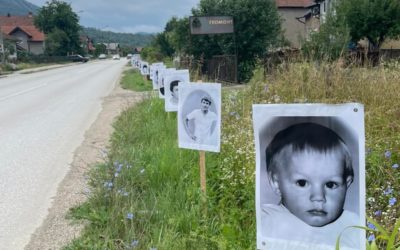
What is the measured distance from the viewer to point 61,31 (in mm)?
84500

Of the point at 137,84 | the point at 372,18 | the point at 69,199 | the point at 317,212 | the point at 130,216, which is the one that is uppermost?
the point at 372,18

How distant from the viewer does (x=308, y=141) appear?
187 centimetres

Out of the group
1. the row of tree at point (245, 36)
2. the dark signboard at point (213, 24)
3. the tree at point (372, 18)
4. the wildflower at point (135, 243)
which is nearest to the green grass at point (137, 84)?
the row of tree at point (245, 36)

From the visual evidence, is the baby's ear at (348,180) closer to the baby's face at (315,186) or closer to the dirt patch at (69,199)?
the baby's face at (315,186)

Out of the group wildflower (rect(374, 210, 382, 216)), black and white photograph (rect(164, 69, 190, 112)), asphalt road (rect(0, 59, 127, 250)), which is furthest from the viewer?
black and white photograph (rect(164, 69, 190, 112))

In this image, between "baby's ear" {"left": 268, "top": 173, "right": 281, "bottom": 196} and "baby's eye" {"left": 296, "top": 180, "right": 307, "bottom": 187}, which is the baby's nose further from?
"baby's ear" {"left": 268, "top": 173, "right": 281, "bottom": 196}

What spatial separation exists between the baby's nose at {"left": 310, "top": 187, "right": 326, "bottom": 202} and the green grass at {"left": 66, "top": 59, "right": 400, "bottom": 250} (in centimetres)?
30

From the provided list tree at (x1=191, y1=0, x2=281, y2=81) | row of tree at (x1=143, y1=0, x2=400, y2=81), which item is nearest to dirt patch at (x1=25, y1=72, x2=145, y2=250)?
row of tree at (x1=143, y1=0, x2=400, y2=81)

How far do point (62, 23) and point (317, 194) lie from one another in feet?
305

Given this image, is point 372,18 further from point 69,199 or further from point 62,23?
point 62,23

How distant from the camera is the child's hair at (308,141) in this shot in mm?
1825

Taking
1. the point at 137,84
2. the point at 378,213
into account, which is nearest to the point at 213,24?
the point at 137,84

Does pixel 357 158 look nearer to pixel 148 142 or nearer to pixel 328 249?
pixel 328 249

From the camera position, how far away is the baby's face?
1.84 m
